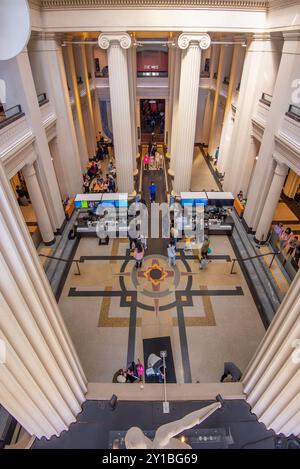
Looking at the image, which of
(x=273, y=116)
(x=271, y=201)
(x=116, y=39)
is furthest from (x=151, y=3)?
(x=271, y=201)

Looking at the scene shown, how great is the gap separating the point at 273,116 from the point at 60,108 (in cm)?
778

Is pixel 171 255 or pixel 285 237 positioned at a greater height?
pixel 285 237

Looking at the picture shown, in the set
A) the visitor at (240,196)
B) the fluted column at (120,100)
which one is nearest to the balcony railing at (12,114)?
the fluted column at (120,100)

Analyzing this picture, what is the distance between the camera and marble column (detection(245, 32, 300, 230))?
7801 mm

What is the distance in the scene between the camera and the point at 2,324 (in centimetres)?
251

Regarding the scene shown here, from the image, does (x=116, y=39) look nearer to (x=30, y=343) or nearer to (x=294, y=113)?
(x=294, y=113)

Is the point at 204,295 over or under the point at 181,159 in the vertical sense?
under

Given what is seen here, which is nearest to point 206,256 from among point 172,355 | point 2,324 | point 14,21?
point 172,355

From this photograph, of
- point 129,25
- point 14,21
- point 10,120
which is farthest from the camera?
point 129,25

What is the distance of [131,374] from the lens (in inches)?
227
